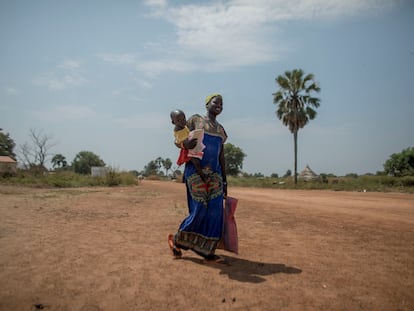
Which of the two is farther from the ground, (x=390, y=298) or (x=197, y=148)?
(x=197, y=148)

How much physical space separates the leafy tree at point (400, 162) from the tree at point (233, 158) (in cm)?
3233

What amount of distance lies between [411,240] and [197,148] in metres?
3.51

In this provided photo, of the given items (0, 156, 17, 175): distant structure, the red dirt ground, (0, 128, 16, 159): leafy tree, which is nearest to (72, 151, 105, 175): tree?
(0, 128, 16, 159): leafy tree

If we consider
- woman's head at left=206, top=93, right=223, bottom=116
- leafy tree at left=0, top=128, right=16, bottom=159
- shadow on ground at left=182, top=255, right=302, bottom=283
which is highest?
leafy tree at left=0, top=128, right=16, bottom=159

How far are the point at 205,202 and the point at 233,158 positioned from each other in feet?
218

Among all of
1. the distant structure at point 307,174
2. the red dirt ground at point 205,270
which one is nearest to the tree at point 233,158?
the distant structure at point 307,174

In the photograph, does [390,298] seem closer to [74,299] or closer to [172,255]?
[172,255]

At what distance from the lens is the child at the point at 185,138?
151 inches

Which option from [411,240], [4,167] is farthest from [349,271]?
[4,167]

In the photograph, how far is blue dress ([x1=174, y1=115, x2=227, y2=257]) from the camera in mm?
3826

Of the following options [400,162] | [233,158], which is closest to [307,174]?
[400,162]

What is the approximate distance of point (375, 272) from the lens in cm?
337

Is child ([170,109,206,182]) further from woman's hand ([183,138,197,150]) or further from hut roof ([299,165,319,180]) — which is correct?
hut roof ([299,165,319,180])

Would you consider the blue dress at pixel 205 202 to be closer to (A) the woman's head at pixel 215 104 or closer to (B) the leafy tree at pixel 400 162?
(A) the woman's head at pixel 215 104
